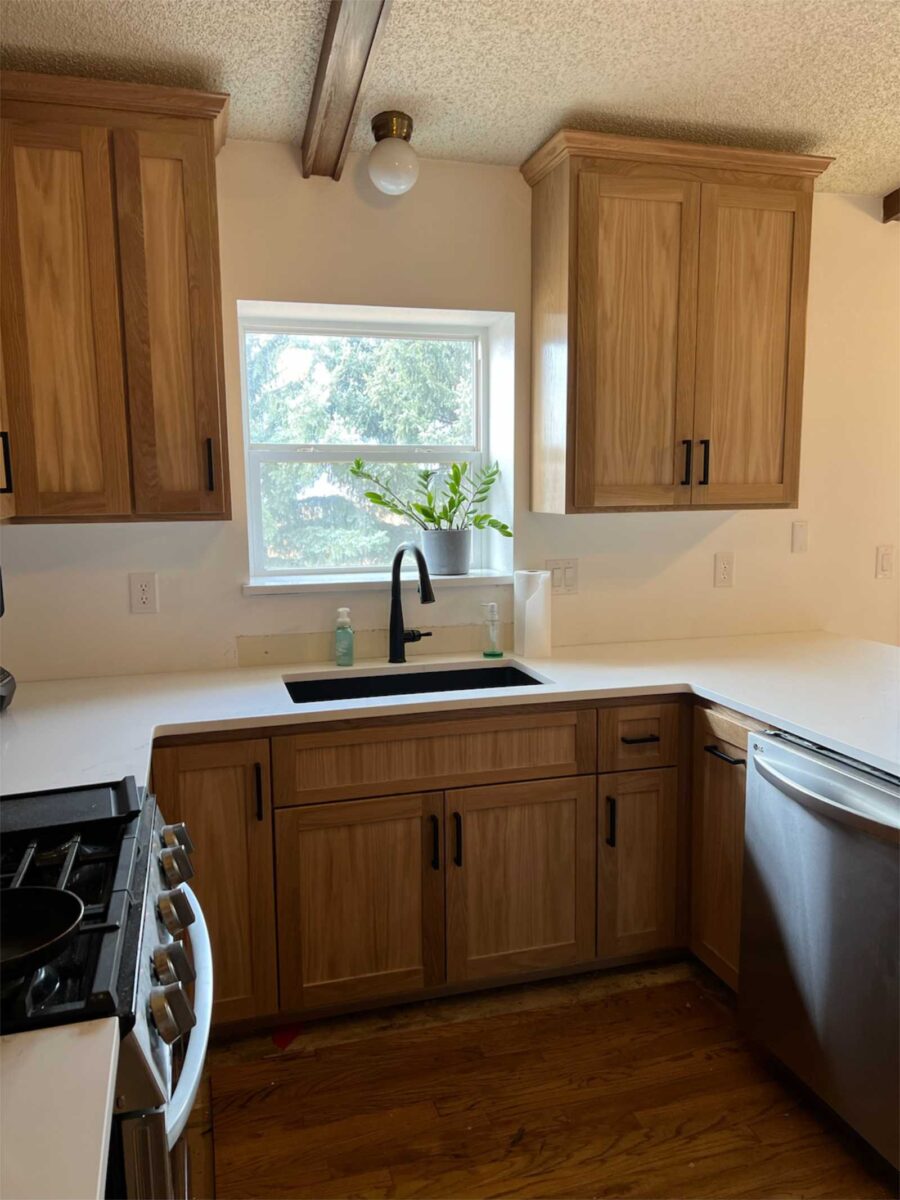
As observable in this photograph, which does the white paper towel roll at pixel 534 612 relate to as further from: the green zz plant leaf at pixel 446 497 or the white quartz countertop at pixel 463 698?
the green zz plant leaf at pixel 446 497

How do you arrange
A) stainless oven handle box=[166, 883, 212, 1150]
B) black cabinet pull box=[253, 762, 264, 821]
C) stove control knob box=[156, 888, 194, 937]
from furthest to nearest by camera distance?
black cabinet pull box=[253, 762, 264, 821] → stove control knob box=[156, 888, 194, 937] → stainless oven handle box=[166, 883, 212, 1150]

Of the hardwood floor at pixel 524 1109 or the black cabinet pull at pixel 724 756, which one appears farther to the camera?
the black cabinet pull at pixel 724 756

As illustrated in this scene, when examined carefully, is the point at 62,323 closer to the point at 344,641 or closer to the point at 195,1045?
the point at 344,641

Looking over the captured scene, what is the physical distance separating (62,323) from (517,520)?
141cm

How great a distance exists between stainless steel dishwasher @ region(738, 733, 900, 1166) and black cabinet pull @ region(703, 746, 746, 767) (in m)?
0.08

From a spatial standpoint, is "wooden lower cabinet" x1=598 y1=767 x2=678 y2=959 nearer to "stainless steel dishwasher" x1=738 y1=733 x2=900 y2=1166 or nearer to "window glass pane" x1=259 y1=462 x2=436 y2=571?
"stainless steel dishwasher" x1=738 y1=733 x2=900 y2=1166

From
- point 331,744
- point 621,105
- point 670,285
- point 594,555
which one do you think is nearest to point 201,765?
point 331,744

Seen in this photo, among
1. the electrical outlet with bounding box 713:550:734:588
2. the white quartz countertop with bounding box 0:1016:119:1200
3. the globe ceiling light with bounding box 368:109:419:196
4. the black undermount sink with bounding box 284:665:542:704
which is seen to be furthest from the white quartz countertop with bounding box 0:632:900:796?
the globe ceiling light with bounding box 368:109:419:196

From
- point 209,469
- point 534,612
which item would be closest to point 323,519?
point 209,469

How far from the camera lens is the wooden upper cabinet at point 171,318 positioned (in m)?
1.93

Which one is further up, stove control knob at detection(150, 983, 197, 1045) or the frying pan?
the frying pan

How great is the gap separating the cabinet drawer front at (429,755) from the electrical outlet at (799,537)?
1.25 m

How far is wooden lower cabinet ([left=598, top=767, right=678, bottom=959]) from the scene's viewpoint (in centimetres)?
220


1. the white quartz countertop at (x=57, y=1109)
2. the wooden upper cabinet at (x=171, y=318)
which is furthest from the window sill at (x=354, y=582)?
the white quartz countertop at (x=57, y=1109)
